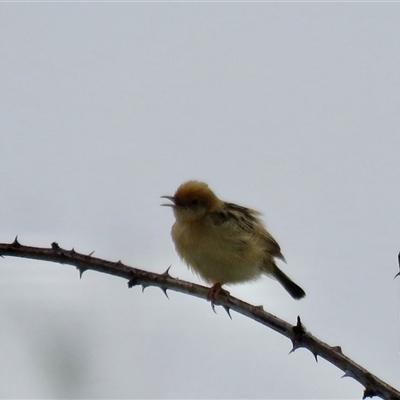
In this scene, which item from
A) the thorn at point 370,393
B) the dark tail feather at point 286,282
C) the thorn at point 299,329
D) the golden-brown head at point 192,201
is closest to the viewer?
the thorn at point 370,393

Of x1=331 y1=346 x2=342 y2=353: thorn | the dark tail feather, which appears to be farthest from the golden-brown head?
x1=331 y1=346 x2=342 y2=353: thorn

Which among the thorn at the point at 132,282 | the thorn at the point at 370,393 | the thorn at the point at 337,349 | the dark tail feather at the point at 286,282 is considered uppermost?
the dark tail feather at the point at 286,282

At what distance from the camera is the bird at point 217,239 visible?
5.18 m

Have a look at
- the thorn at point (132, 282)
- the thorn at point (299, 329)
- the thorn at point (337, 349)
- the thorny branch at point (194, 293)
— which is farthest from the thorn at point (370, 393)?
the thorn at point (132, 282)

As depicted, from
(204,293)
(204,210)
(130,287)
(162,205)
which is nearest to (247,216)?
(204,210)

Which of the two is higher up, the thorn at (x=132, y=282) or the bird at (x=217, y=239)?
the bird at (x=217, y=239)

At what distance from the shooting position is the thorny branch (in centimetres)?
225

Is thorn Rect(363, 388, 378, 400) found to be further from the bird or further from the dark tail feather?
the dark tail feather

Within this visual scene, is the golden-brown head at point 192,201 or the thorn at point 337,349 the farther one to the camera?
the golden-brown head at point 192,201

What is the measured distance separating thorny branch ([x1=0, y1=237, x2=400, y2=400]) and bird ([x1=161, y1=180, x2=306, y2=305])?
6.89 ft

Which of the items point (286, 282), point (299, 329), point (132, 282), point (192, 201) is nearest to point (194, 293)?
point (132, 282)

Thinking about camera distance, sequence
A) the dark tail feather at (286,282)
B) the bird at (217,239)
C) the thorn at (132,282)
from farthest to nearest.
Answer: the dark tail feather at (286,282)
the bird at (217,239)
the thorn at (132,282)

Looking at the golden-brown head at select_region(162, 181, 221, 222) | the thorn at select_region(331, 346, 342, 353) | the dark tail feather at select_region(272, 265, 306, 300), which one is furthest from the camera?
the dark tail feather at select_region(272, 265, 306, 300)

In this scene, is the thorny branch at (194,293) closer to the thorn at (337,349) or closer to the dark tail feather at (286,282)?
the thorn at (337,349)
